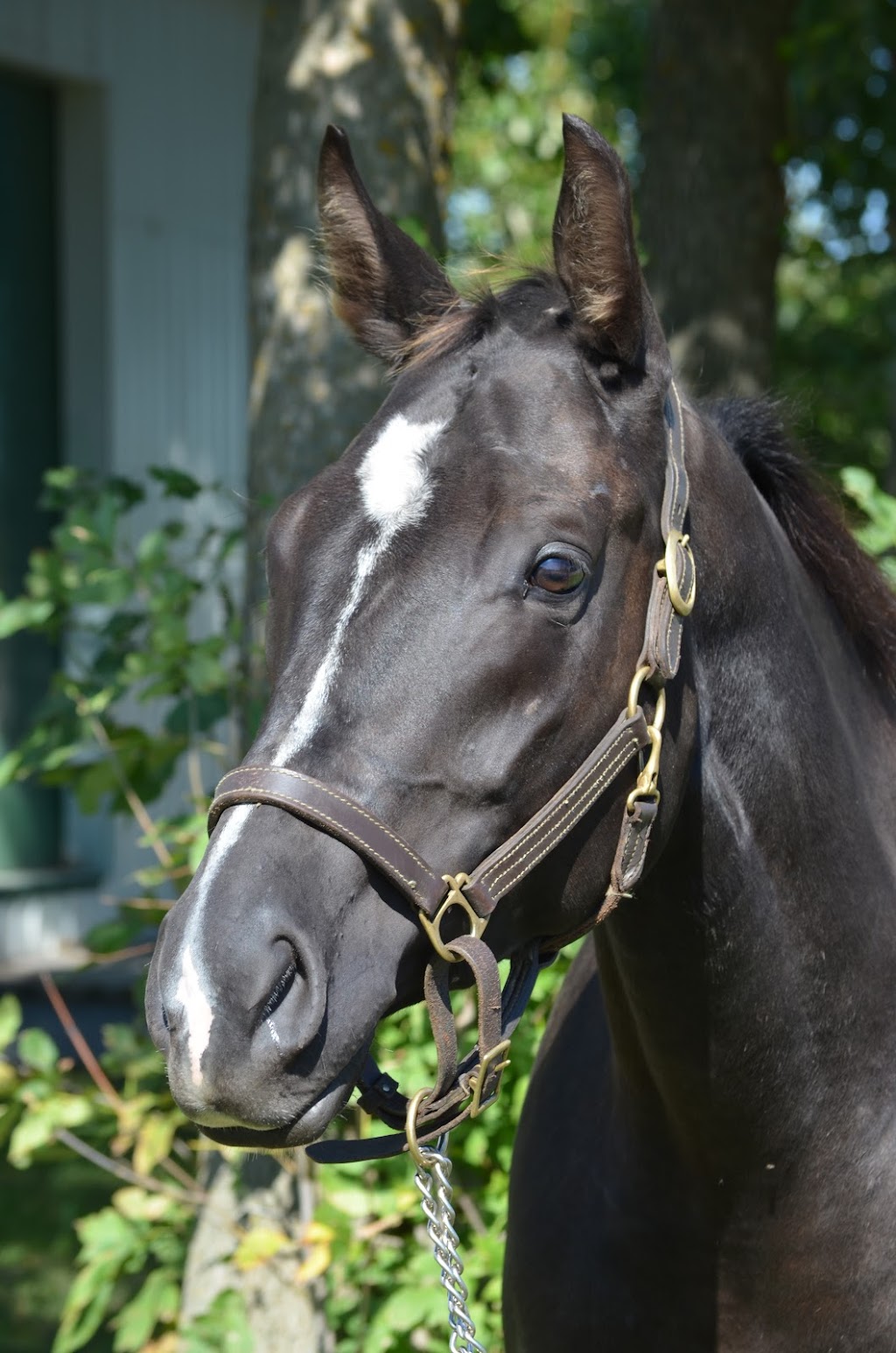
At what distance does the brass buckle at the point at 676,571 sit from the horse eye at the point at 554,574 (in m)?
0.16

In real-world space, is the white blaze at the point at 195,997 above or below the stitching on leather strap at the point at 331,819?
below

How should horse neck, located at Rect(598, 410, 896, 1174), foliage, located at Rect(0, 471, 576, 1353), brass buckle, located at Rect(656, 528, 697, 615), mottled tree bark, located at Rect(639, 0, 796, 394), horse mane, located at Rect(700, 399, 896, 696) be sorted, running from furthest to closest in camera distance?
mottled tree bark, located at Rect(639, 0, 796, 394) → foliage, located at Rect(0, 471, 576, 1353) → horse mane, located at Rect(700, 399, 896, 696) → horse neck, located at Rect(598, 410, 896, 1174) → brass buckle, located at Rect(656, 528, 697, 615)

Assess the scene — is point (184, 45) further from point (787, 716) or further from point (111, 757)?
point (787, 716)

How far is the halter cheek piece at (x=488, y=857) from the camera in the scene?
168 cm

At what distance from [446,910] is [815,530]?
37.7 inches

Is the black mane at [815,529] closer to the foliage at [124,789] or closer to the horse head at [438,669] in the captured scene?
the horse head at [438,669]

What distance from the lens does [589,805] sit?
1.83 metres

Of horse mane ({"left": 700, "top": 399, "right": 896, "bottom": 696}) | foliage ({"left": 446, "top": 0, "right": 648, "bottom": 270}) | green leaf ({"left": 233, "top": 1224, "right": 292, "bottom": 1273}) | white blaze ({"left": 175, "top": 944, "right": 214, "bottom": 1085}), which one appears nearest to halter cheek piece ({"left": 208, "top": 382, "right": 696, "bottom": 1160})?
white blaze ({"left": 175, "top": 944, "right": 214, "bottom": 1085})

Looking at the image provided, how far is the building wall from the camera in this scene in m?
8.59

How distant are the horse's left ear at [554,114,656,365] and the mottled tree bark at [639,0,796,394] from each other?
453cm

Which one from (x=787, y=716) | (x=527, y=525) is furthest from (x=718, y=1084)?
(x=527, y=525)

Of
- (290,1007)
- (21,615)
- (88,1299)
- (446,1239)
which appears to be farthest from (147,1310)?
(290,1007)

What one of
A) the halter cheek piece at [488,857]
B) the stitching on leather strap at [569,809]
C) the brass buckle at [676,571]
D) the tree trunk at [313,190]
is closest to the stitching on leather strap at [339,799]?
the halter cheek piece at [488,857]

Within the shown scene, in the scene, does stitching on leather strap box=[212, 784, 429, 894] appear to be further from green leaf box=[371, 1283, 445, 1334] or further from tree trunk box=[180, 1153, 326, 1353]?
tree trunk box=[180, 1153, 326, 1353]
